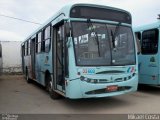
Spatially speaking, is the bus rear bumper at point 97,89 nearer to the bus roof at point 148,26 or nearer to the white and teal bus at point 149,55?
the white and teal bus at point 149,55

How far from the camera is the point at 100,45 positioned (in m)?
8.52

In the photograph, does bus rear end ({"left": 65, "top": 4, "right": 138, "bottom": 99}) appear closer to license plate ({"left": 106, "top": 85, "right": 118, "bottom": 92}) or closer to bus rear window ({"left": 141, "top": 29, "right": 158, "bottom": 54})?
license plate ({"left": 106, "top": 85, "right": 118, "bottom": 92})

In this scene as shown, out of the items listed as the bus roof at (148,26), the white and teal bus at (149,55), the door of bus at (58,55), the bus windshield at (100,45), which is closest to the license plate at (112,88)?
the bus windshield at (100,45)

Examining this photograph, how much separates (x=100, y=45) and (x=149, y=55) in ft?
13.0

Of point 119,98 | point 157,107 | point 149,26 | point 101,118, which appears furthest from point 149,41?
point 101,118

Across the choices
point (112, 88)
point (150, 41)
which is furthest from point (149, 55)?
point (112, 88)

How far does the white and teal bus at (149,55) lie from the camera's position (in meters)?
11.3

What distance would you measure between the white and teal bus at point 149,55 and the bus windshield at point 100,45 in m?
2.65

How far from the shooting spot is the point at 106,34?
28.5 feet

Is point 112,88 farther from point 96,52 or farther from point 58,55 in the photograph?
point 58,55

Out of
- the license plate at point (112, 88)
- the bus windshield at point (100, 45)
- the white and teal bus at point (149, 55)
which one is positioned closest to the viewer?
the bus windshield at point (100, 45)

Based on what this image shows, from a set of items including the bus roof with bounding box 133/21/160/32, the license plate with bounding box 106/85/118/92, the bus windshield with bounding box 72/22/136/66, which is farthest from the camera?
the bus roof with bounding box 133/21/160/32

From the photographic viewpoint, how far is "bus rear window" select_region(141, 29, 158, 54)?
37.5 feet

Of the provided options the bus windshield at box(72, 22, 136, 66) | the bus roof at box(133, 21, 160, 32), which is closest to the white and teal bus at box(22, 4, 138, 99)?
the bus windshield at box(72, 22, 136, 66)
